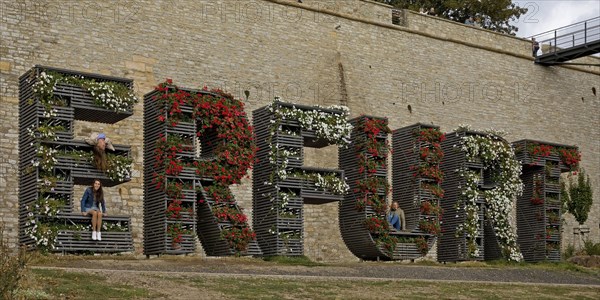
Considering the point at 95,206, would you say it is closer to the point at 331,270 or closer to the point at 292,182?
the point at 292,182

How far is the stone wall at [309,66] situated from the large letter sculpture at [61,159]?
297cm

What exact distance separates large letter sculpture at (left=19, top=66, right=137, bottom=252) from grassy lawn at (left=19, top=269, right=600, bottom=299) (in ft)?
11.4

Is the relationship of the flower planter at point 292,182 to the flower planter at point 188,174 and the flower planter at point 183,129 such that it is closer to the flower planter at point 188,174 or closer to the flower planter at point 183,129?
the flower planter at point 188,174

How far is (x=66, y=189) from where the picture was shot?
736 inches

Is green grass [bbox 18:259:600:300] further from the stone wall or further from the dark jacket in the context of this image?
the stone wall

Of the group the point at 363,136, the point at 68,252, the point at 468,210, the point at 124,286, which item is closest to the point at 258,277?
the point at 124,286

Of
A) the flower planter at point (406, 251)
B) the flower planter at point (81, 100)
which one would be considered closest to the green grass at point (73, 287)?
the flower planter at point (81, 100)

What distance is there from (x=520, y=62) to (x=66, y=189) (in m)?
19.0

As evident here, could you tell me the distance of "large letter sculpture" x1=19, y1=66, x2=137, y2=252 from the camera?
18.4 metres

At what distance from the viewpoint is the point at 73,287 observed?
45.5 ft

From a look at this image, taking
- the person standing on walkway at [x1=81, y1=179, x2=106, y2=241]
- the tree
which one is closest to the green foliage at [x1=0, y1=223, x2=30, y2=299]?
the person standing on walkway at [x1=81, y1=179, x2=106, y2=241]

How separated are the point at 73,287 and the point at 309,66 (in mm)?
14738

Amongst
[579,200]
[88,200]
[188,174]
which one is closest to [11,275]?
[88,200]

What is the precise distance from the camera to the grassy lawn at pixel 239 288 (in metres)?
13.8
